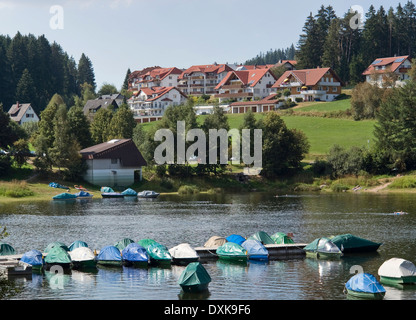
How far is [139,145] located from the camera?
10281 centimetres

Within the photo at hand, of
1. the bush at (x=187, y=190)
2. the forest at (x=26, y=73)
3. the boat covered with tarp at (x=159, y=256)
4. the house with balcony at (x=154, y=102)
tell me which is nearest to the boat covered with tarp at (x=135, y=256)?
the boat covered with tarp at (x=159, y=256)

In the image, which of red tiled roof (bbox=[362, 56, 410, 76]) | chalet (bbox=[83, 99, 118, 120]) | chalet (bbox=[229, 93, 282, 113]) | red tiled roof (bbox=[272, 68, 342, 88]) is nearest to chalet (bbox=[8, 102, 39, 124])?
chalet (bbox=[83, 99, 118, 120])

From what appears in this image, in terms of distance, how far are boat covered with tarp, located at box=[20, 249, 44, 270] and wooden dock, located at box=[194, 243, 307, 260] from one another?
1105cm

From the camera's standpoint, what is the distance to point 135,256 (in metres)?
41.6

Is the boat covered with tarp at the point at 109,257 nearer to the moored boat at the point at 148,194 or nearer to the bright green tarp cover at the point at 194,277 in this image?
the bright green tarp cover at the point at 194,277

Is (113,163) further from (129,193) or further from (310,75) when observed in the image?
(310,75)

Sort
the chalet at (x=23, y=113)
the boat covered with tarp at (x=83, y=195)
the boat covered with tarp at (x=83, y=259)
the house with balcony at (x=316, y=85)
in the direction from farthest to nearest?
the chalet at (x=23, y=113), the house with balcony at (x=316, y=85), the boat covered with tarp at (x=83, y=195), the boat covered with tarp at (x=83, y=259)

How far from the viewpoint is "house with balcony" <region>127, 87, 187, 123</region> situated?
178m

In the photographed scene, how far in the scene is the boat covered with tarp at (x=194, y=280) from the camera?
3359 centimetres

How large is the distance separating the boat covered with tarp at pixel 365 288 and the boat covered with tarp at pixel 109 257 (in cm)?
1591

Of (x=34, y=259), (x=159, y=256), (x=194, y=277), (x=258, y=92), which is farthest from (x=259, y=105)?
(x=194, y=277)

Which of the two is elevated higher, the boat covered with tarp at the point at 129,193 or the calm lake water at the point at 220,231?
the boat covered with tarp at the point at 129,193

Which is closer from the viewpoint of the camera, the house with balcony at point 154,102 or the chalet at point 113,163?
the chalet at point 113,163

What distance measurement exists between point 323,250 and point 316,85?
123m
